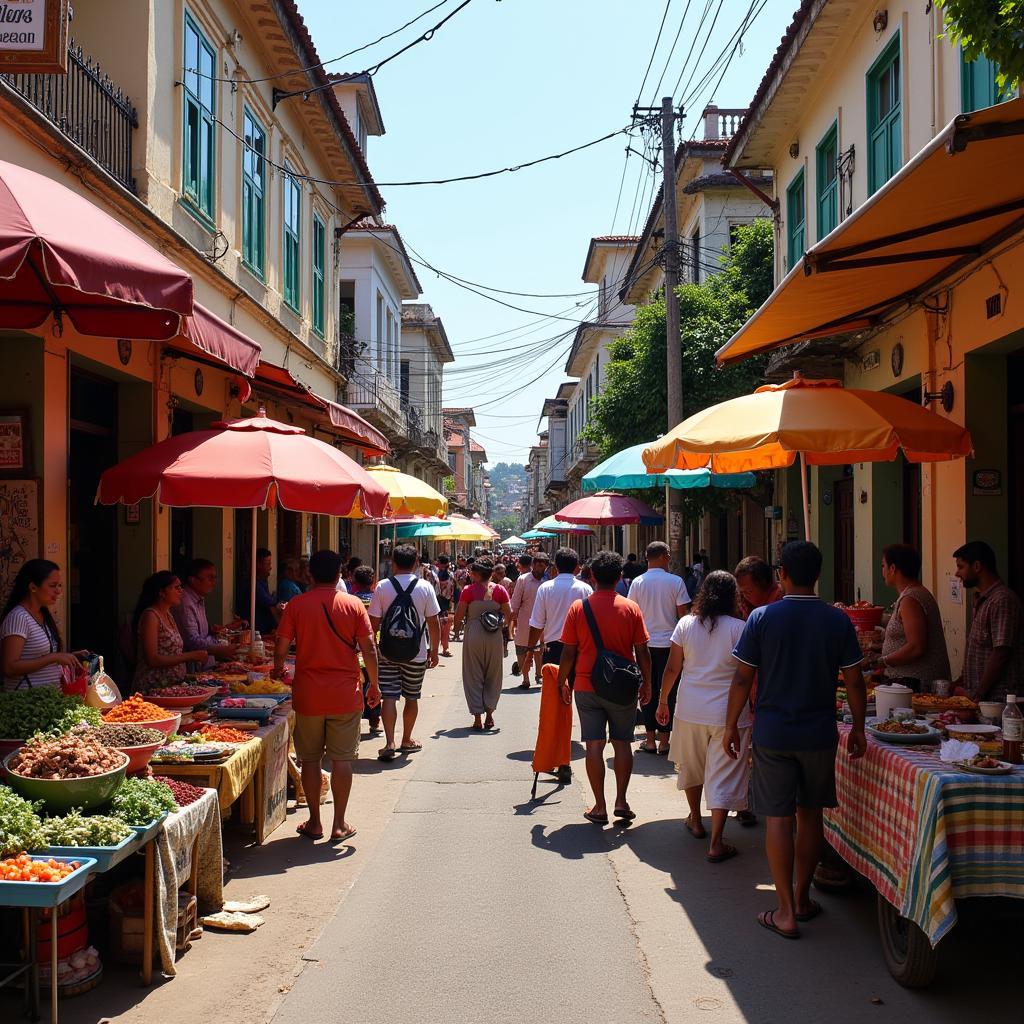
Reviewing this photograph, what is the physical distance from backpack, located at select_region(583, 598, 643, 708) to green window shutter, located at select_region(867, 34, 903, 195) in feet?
20.3

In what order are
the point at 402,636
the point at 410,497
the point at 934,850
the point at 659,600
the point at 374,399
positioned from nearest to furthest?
1. the point at 934,850
2. the point at 659,600
3. the point at 402,636
4. the point at 410,497
5. the point at 374,399

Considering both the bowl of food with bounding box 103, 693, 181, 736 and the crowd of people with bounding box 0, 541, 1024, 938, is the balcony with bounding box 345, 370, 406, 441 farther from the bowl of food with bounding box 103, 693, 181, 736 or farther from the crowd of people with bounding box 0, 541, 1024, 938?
the bowl of food with bounding box 103, 693, 181, 736

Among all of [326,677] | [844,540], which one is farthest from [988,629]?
[844,540]

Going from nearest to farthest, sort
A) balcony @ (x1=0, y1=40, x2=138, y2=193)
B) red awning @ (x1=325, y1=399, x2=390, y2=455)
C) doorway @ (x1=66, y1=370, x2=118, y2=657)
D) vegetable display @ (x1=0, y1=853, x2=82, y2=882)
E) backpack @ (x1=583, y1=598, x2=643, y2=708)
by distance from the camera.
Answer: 1. vegetable display @ (x1=0, y1=853, x2=82, y2=882)
2. backpack @ (x1=583, y1=598, x2=643, y2=708)
3. balcony @ (x1=0, y1=40, x2=138, y2=193)
4. doorway @ (x1=66, y1=370, x2=118, y2=657)
5. red awning @ (x1=325, y1=399, x2=390, y2=455)

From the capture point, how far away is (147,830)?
4.81 m

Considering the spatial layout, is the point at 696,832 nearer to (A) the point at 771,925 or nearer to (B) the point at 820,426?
(A) the point at 771,925

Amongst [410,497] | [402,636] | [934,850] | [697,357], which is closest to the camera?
[934,850]

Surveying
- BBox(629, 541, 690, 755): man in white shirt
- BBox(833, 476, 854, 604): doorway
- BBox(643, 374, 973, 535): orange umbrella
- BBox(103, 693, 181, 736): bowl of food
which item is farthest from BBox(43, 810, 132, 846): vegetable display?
BBox(833, 476, 854, 604): doorway

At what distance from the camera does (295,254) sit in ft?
58.2

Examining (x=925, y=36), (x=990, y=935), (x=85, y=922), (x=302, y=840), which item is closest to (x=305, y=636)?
(x=302, y=840)

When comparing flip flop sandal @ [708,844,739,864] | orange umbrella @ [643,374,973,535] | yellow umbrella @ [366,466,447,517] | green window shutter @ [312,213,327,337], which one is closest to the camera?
flip flop sandal @ [708,844,739,864]

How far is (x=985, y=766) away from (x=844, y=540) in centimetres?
1020

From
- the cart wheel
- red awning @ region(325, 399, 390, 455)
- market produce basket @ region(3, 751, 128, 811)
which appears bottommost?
the cart wheel

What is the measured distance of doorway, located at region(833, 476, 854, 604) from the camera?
46.3 feet
